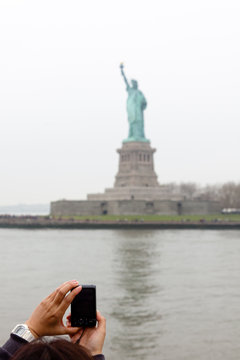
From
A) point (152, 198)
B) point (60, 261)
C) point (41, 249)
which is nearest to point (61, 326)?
point (60, 261)

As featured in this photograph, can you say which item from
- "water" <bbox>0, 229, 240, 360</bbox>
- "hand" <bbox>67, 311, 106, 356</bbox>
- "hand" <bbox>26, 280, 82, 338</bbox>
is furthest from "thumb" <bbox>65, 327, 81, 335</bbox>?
"water" <bbox>0, 229, 240, 360</bbox>

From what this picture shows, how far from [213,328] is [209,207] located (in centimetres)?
5952

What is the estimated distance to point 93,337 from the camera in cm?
252

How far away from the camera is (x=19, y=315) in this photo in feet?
43.8

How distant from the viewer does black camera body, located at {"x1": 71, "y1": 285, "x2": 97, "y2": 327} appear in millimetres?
2664

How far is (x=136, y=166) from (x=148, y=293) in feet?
180

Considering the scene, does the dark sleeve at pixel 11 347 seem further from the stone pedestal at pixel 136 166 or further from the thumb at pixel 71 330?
the stone pedestal at pixel 136 166

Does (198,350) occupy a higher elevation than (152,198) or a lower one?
lower

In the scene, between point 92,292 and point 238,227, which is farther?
point 238,227

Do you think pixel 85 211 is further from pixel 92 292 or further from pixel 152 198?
pixel 92 292

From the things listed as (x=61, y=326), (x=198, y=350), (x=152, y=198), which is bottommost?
(x=198, y=350)

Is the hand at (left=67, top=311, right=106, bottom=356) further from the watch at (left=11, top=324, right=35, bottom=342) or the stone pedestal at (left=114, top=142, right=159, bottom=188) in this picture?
the stone pedestal at (left=114, top=142, right=159, bottom=188)

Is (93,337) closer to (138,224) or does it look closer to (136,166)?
(138,224)

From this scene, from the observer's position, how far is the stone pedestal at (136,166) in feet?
232
